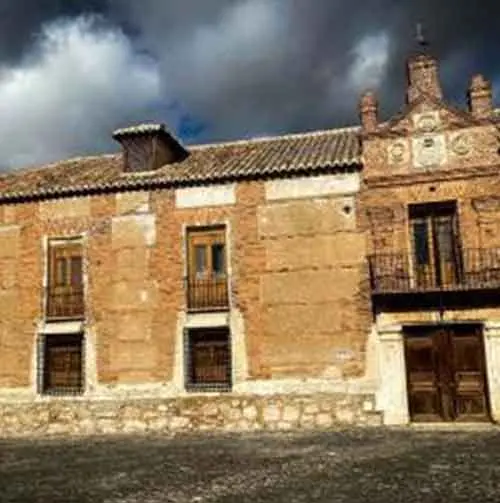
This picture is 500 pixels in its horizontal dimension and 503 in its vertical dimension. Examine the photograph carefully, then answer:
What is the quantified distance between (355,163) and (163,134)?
6117mm

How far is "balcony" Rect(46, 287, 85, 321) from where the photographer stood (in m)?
18.3

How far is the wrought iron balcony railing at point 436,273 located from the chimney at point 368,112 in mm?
3439

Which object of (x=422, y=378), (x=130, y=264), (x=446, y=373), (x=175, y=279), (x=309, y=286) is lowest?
(x=422, y=378)

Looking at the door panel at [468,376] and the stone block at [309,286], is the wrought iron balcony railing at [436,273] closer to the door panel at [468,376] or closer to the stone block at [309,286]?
the stone block at [309,286]

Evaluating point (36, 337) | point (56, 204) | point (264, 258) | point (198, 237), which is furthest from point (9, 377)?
point (264, 258)

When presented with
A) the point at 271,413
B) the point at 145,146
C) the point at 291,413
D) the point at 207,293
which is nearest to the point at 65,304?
the point at 207,293

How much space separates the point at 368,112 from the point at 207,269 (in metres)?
5.87

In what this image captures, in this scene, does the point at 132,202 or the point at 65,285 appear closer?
the point at 132,202

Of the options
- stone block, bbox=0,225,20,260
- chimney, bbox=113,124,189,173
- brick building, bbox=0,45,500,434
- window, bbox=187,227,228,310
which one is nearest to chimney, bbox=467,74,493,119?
brick building, bbox=0,45,500,434

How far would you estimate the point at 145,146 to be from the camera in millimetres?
19672

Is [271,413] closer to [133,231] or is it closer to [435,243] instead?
[435,243]

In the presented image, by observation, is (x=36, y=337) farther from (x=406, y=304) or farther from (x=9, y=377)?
(x=406, y=304)

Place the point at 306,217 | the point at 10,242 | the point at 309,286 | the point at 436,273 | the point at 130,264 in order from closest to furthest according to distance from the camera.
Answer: the point at 436,273
the point at 309,286
the point at 306,217
the point at 130,264
the point at 10,242

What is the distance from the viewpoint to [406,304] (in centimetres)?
1641
